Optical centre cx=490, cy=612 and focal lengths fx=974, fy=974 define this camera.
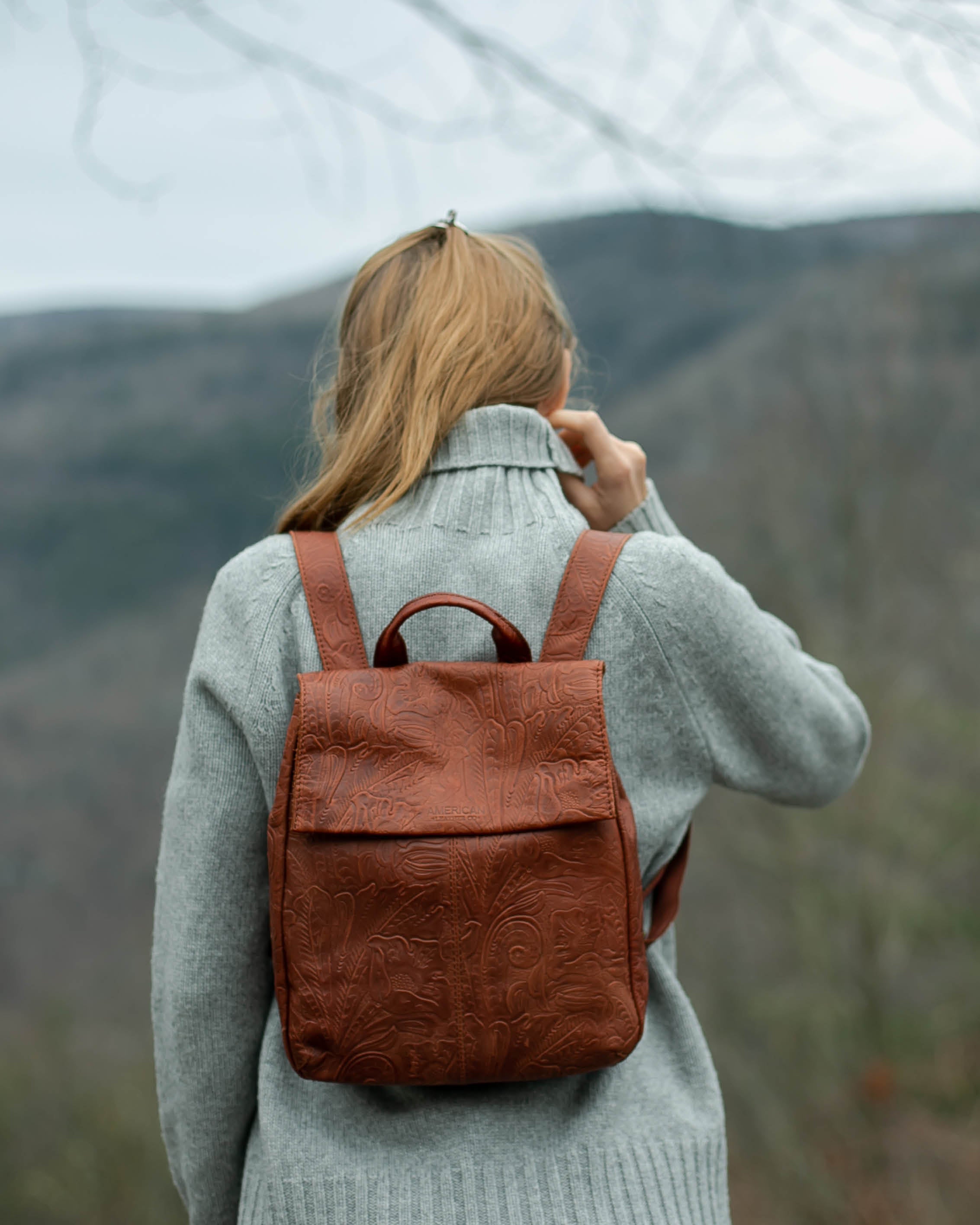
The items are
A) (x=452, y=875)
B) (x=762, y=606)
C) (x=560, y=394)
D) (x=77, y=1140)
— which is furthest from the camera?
(x=762, y=606)

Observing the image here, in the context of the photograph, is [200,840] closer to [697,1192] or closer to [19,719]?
[697,1192]

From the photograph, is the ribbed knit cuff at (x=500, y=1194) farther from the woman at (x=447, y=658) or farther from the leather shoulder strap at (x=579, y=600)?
the leather shoulder strap at (x=579, y=600)

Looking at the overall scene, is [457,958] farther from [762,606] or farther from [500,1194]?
[762,606]

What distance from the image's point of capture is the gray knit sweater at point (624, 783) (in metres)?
0.84

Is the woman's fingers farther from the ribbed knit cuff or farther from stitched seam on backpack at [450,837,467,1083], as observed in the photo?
the ribbed knit cuff

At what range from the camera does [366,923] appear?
0.78 meters

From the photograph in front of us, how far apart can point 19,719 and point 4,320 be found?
6.06 ft

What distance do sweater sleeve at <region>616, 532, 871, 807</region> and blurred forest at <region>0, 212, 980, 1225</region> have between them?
12.3 feet

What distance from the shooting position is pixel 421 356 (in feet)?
3.15

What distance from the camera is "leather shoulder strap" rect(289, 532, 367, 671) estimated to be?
2.86 feet

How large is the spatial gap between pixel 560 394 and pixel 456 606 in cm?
35

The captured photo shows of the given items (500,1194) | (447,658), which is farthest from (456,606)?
(500,1194)

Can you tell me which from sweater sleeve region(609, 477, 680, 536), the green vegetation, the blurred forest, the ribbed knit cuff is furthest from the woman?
the green vegetation

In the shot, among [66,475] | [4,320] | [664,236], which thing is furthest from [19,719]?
[664,236]
